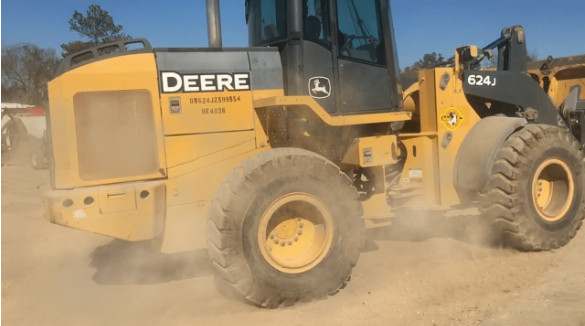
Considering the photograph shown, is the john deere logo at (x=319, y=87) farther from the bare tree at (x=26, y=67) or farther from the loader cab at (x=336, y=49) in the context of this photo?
the bare tree at (x=26, y=67)

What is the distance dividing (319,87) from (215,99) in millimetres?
991

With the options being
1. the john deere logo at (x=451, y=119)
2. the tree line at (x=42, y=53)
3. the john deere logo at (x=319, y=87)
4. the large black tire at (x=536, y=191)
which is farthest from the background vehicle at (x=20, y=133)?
the large black tire at (x=536, y=191)

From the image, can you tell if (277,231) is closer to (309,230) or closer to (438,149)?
(309,230)

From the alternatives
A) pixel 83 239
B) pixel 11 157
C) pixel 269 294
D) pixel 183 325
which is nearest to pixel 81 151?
pixel 183 325

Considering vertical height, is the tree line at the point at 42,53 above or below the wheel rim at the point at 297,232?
above

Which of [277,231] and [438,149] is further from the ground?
[438,149]

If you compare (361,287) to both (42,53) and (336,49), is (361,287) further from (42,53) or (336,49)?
(42,53)

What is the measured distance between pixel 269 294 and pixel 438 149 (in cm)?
252

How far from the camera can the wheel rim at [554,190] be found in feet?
19.1

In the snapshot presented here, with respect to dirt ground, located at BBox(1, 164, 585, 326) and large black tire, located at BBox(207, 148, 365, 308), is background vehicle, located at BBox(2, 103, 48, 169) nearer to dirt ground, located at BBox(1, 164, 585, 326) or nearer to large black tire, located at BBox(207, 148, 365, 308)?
dirt ground, located at BBox(1, 164, 585, 326)

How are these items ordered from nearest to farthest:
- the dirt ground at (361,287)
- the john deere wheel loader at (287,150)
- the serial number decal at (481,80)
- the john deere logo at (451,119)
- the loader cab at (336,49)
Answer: the dirt ground at (361,287)
the john deere wheel loader at (287,150)
the loader cab at (336,49)
the john deere logo at (451,119)
the serial number decal at (481,80)

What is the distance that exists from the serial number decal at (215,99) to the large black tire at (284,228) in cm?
63

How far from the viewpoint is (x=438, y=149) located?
18.9 ft

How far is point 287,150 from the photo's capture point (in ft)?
15.1
